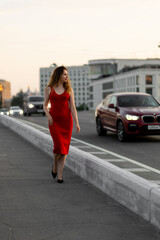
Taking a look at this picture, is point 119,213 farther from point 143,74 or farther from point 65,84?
point 143,74

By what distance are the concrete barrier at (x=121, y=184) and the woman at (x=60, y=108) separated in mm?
505

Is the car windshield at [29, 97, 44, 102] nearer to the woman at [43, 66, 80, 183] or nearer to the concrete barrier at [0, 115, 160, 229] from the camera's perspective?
the concrete barrier at [0, 115, 160, 229]

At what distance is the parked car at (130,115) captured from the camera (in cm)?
1457

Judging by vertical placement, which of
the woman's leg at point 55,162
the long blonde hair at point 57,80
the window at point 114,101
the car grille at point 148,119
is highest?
the long blonde hair at point 57,80

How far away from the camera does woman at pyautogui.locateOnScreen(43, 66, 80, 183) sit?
730 centimetres

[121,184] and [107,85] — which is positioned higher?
[107,85]

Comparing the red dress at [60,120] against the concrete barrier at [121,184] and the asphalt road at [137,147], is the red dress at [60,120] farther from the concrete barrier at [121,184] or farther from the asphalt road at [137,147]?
the asphalt road at [137,147]

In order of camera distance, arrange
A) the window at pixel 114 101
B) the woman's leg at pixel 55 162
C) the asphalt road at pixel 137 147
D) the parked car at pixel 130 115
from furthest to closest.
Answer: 1. the window at pixel 114 101
2. the parked car at pixel 130 115
3. the asphalt road at pixel 137 147
4. the woman's leg at pixel 55 162

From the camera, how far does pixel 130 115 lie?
14633 millimetres

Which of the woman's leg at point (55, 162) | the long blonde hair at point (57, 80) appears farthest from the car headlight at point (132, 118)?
the long blonde hair at point (57, 80)

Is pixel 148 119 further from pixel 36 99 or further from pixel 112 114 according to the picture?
pixel 36 99

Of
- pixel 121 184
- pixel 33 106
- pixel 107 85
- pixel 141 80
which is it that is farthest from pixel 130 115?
pixel 107 85

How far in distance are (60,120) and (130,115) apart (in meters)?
7.51

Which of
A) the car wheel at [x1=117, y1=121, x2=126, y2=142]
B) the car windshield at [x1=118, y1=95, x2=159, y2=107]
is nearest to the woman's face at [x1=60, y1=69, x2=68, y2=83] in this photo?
the car wheel at [x1=117, y1=121, x2=126, y2=142]
